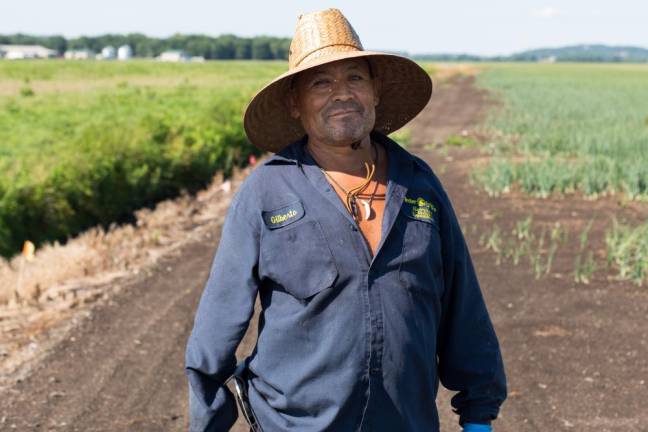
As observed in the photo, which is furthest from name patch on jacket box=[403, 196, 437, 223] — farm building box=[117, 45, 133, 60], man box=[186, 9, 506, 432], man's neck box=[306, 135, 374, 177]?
farm building box=[117, 45, 133, 60]

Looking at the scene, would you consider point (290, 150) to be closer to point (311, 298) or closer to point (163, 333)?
point (311, 298)

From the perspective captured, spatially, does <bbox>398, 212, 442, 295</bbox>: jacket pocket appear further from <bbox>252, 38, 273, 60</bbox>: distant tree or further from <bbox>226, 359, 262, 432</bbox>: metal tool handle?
<bbox>252, 38, 273, 60</bbox>: distant tree

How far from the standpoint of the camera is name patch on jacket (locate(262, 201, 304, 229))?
2.27 metres

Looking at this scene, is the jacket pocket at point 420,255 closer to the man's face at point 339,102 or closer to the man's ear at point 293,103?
the man's face at point 339,102

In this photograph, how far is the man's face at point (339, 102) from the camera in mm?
2371

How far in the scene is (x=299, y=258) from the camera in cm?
225

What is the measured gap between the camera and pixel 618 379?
528 centimetres

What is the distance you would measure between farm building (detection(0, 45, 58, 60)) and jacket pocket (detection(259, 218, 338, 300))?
13011 cm

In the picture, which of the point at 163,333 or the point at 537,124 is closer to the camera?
the point at 163,333

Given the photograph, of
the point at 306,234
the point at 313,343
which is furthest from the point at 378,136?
the point at 313,343

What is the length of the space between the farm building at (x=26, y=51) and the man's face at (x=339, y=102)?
426ft

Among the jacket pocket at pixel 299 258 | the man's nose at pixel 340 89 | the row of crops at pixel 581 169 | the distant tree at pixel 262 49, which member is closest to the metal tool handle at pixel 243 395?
the jacket pocket at pixel 299 258

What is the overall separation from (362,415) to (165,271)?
5976mm

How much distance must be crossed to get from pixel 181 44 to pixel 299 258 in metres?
146
